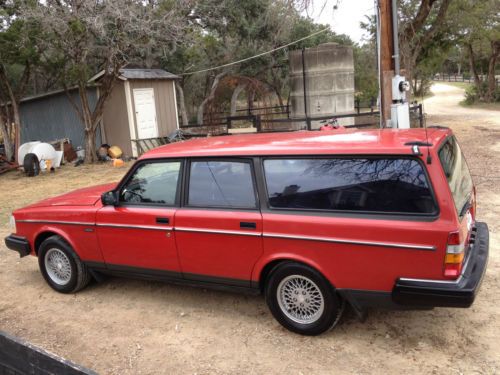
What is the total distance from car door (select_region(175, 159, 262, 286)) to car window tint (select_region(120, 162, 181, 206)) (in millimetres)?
190

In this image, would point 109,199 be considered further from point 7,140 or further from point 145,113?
point 7,140

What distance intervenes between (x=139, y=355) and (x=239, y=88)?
24417mm

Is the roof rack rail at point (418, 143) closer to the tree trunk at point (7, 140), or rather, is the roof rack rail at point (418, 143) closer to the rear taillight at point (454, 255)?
the rear taillight at point (454, 255)

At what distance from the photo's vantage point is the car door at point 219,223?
4.01 metres

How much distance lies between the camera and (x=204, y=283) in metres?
4.35

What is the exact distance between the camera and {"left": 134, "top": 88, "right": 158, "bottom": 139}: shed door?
57.2ft

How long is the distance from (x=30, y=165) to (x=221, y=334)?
12.3 m

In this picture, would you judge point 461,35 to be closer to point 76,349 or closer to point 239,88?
point 239,88

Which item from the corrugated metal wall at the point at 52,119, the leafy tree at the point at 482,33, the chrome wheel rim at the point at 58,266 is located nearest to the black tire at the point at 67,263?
the chrome wheel rim at the point at 58,266

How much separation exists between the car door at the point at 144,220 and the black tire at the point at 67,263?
1.45 ft

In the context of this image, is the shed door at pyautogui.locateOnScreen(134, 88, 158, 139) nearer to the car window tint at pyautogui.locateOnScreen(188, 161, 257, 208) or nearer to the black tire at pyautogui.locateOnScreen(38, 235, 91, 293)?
the black tire at pyautogui.locateOnScreen(38, 235, 91, 293)

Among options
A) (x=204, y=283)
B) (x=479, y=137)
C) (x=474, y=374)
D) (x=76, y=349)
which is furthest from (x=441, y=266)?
(x=479, y=137)

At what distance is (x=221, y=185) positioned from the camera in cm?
423

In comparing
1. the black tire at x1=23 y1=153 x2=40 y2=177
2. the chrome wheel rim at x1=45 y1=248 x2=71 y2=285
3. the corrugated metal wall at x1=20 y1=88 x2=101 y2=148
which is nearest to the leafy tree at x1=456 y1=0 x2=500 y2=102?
the corrugated metal wall at x1=20 y1=88 x2=101 y2=148
